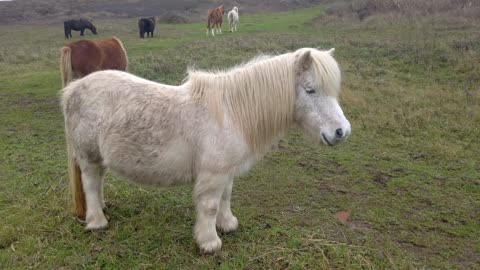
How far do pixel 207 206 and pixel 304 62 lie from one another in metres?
1.34

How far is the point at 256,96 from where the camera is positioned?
3.07m

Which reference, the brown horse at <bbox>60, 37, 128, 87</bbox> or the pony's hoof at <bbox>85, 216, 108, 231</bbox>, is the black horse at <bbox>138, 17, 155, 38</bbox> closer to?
the brown horse at <bbox>60, 37, 128, 87</bbox>

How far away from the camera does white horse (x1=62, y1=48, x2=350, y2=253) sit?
2.95 m

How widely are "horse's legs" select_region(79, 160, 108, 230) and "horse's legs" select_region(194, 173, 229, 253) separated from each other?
3.20ft

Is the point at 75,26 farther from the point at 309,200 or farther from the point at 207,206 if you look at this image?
the point at 207,206

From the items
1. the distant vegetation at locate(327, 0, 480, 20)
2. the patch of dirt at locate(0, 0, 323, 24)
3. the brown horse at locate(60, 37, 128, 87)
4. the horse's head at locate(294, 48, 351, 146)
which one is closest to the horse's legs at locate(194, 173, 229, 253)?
the horse's head at locate(294, 48, 351, 146)

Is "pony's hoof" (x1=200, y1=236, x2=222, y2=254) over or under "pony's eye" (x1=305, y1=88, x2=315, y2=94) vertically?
under

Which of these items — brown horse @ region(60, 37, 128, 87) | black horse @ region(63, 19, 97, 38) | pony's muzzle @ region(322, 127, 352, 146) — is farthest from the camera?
black horse @ region(63, 19, 97, 38)

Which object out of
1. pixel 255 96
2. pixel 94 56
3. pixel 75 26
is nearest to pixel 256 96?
pixel 255 96

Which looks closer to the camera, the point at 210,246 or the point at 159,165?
the point at 159,165

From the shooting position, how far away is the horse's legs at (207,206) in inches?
119

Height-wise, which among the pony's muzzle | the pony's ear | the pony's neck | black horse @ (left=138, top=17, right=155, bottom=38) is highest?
the pony's ear

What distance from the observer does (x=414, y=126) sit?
20.2 feet

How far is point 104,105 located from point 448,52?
10059 millimetres
